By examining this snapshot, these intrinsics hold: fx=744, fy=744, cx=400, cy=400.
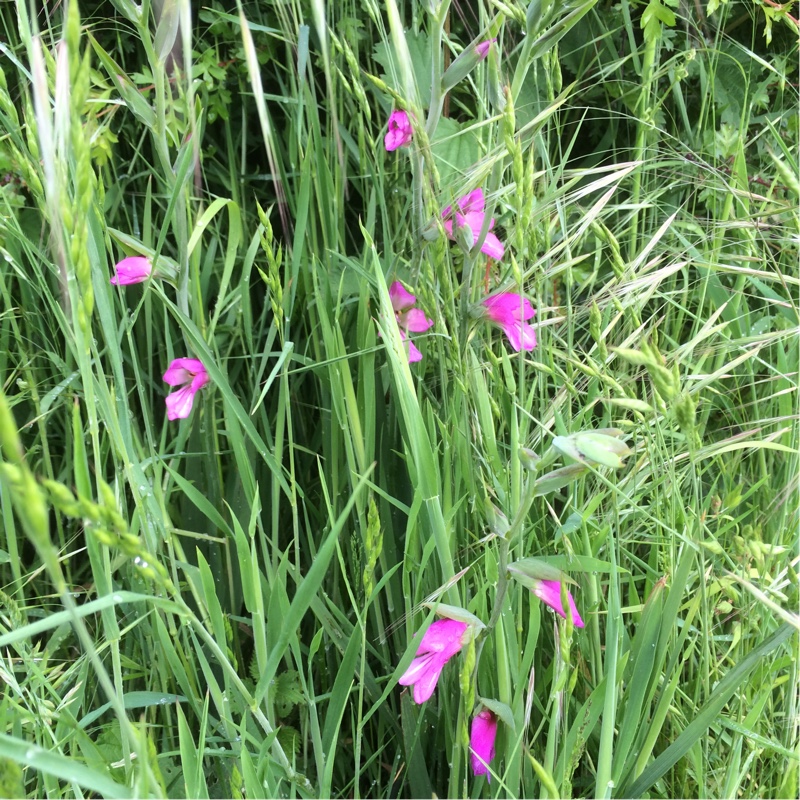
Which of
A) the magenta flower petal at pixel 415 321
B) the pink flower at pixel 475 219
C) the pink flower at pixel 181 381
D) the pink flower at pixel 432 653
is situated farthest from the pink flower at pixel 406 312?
the pink flower at pixel 432 653

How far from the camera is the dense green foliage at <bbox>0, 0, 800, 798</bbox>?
55 cm

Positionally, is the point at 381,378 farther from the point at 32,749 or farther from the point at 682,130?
the point at 682,130

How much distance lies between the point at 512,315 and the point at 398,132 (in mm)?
249

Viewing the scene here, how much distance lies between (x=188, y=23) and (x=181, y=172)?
192 millimetres

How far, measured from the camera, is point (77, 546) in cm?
110

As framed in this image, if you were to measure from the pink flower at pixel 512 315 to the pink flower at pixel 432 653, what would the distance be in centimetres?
27

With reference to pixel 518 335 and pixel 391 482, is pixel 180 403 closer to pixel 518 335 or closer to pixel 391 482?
pixel 391 482

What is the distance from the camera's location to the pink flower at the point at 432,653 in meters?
0.60

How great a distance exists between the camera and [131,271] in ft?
2.64

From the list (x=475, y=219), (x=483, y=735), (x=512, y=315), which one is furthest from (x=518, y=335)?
(x=483, y=735)

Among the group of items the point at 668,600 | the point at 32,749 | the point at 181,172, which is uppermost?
the point at 181,172

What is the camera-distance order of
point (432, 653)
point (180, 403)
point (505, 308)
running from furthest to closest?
1. point (180, 403)
2. point (505, 308)
3. point (432, 653)

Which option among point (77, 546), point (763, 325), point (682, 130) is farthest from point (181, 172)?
point (682, 130)

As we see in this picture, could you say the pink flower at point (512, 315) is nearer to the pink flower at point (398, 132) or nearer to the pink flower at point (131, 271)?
the pink flower at point (398, 132)
